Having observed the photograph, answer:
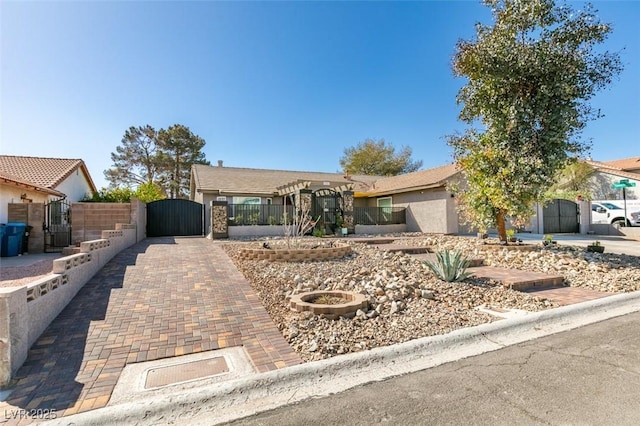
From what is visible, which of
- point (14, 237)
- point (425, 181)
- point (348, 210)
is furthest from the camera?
point (425, 181)

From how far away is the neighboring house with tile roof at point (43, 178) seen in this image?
12.4 meters

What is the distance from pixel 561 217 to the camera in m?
21.0

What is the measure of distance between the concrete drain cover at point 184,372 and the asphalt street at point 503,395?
0.92 meters

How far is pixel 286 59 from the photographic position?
13742 mm

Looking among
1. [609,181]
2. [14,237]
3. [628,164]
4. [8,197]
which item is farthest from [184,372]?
[628,164]

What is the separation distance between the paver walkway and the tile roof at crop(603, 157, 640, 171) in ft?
139

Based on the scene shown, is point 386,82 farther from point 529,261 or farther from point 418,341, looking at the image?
point 418,341

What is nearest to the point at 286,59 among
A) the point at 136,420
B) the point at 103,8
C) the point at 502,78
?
the point at 103,8

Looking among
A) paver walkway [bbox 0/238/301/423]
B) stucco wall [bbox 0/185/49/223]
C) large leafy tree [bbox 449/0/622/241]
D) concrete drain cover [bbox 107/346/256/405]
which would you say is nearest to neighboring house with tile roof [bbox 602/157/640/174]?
large leafy tree [bbox 449/0/622/241]

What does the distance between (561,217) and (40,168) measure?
32.9m

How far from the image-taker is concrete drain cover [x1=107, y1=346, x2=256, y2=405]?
9.64 feet

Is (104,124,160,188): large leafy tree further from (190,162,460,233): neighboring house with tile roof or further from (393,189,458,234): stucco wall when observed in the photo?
(393,189,458,234): stucco wall

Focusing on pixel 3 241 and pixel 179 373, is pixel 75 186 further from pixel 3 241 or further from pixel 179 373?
pixel 179 373

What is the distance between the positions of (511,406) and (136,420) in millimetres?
3170
